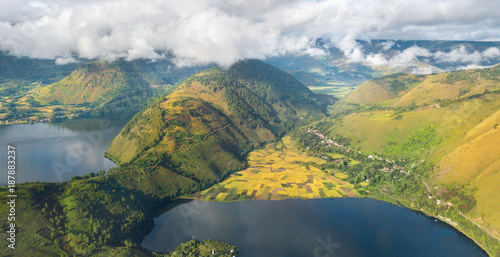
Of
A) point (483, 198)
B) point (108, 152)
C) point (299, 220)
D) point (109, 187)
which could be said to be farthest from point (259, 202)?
point (108, 152)

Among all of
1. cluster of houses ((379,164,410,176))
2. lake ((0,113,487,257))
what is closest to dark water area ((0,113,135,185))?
lake ((0,113,487,257))

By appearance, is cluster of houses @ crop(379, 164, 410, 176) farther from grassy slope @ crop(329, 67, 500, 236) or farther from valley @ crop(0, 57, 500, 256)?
grassy slope @ crop(329, 67, 500, 236)

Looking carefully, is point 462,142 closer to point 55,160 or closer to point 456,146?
point 456,146

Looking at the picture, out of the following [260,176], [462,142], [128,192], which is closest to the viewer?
[128,192]

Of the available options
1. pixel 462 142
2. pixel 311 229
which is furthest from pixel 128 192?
pixel 462 142

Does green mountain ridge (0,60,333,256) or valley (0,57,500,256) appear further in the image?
valley (0,57,500,256)

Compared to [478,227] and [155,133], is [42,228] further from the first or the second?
[478,227]
